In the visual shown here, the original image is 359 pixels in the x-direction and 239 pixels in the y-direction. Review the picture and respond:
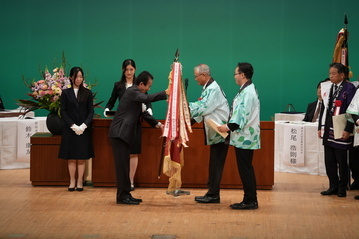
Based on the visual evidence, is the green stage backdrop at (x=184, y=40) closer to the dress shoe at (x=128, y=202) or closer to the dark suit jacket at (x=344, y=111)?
the dark suit jacket at (x=344, y=111)

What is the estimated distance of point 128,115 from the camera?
18.8 feet

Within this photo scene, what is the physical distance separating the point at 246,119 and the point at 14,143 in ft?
11.2

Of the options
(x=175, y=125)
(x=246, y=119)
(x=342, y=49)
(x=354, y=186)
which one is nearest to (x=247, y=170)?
(x=246, y=119)

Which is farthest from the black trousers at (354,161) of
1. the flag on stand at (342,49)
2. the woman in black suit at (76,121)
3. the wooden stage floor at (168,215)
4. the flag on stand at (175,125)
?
the woman in black suit at (76,121)

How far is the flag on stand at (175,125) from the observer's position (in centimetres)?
566

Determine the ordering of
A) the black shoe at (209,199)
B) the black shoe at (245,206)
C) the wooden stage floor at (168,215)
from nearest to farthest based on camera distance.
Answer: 1. the wooden stage floor at (168,215)
2. the black shoe at (245,206)
3. the black shoe at (209,199)

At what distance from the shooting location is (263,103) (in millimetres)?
9734

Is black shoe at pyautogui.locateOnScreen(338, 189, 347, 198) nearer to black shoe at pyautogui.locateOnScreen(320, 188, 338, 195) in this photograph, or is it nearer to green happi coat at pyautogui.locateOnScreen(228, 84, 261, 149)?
black shoe at pyautogui.locateOnScreen(320, 188, 338, 195)

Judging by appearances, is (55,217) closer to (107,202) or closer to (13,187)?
(107,202)

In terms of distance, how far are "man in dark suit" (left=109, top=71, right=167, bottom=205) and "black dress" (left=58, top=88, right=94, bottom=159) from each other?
0.71 m

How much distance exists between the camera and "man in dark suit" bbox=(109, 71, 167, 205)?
568cm

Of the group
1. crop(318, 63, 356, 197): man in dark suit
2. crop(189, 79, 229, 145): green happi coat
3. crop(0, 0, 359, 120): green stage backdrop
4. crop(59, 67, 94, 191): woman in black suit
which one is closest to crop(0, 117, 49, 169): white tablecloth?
crop(59, 67, 94, 191): woman in black suit

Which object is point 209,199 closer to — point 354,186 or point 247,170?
point 247,170

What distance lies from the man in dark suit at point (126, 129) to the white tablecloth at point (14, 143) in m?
2.32
